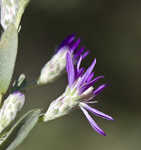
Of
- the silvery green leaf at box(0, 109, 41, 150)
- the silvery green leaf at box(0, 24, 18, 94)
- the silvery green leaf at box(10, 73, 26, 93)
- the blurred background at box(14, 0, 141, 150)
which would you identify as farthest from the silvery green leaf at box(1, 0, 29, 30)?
the blurred background at box(14, 0, 141, 150)

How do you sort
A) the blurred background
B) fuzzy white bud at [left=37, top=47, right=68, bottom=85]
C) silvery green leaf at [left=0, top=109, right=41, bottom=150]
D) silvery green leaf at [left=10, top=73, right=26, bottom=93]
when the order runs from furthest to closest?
the blurred background
fuzzy white bud at [left=37, top=47, right=68, bottom=85]
silvery green leaf at [left=10, top=73, right=26, bottom=93]
silvery green leaf at [left=0, top=109, right=41, bottom=150]

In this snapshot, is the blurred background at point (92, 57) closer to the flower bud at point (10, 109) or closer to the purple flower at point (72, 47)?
the purple flower at point (72, 47)

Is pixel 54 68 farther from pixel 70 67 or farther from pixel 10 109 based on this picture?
pixel 10 109

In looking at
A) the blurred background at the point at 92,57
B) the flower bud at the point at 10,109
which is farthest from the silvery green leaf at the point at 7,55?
the blurred background at the point at 92,57

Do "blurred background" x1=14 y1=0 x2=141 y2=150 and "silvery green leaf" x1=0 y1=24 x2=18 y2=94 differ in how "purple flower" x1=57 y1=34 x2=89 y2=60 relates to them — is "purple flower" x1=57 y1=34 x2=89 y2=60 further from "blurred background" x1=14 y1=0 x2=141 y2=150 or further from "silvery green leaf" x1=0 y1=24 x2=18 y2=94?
"blurred background" x1=14 y1=0 x2=141 y2=150

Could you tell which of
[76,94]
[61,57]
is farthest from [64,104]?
[61,57]

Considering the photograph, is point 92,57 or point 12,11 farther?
point 92,57
